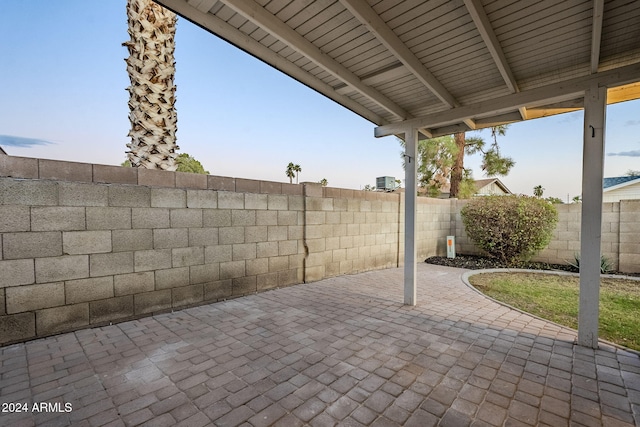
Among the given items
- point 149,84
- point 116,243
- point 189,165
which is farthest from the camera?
point 189,165

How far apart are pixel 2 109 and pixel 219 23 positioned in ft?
47.9

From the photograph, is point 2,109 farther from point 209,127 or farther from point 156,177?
point 156,177

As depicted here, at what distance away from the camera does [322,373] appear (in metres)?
2.26

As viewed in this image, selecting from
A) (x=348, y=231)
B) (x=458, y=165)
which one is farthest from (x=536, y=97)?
(x=458, y=165)

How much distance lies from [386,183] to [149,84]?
21.9 ft

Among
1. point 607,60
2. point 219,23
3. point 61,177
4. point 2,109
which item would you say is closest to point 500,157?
point 607,60

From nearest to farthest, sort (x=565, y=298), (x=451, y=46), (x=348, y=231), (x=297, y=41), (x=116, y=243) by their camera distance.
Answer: (x=297, y=41) → (x=451, y=46) → (x=116, y=243) → (x=565, y=298) → (x=348, y=231)

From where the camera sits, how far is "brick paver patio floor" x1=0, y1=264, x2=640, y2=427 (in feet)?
5.76

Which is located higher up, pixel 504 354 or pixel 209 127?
pixel 209 127

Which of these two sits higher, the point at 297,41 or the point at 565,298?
the point at 297,41

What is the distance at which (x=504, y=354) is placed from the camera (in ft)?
8.57

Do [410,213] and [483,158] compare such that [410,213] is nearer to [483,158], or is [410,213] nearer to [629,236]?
[629,236]

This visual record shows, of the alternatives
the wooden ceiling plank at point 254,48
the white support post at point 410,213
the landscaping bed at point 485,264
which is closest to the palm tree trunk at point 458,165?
the landscaping bed at point 485,264

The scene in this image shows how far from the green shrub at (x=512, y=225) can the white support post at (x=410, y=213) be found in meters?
4.99
